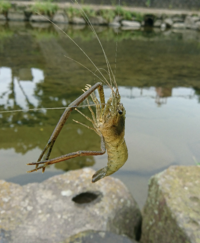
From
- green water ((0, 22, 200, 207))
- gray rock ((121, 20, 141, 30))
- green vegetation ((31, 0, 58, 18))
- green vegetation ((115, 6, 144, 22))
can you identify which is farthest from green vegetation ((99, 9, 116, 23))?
green water ((0, 22, 200, 207))

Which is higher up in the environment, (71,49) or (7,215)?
(71,49)

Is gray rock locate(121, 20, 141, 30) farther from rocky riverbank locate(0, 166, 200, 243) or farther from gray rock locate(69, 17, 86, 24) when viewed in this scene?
rocky riverbank locate(0, 166, 200, 243)

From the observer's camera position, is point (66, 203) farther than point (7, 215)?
Yes

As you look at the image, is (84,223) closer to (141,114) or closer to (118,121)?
(118,121)

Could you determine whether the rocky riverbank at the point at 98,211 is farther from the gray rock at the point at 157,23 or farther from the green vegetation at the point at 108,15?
the gray rock at the point at 157,23

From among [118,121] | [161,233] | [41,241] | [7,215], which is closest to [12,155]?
[7,215]
